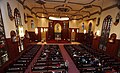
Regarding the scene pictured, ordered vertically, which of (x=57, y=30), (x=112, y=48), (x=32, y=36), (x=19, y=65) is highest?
(x=57, y=30)

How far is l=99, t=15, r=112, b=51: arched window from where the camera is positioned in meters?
7.21

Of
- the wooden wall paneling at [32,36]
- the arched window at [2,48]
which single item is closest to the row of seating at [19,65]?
the arched window at [2,48]

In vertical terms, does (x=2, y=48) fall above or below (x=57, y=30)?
below

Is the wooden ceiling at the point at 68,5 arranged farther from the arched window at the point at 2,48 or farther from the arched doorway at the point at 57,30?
the arched doorway at the point at 57,30

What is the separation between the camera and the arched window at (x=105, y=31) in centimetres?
721

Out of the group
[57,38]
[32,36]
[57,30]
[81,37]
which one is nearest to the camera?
[32,36]

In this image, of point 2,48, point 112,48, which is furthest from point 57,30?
point 2,48

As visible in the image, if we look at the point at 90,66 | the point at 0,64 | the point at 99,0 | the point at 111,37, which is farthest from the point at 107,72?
the point at 99,0

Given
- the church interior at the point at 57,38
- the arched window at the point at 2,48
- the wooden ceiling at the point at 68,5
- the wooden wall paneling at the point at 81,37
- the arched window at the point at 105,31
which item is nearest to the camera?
the arched window at the point at 2,48

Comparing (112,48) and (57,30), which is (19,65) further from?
(57,30)

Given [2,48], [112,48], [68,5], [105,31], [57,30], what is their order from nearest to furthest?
1. [2,48]
2. [112,48]
3. [105,31]
4. [68,5]
5. [57,30]

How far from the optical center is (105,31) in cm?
758

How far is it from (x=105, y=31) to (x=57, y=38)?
8.88 metres

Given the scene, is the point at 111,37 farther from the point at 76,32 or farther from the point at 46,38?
the point at 46,38
